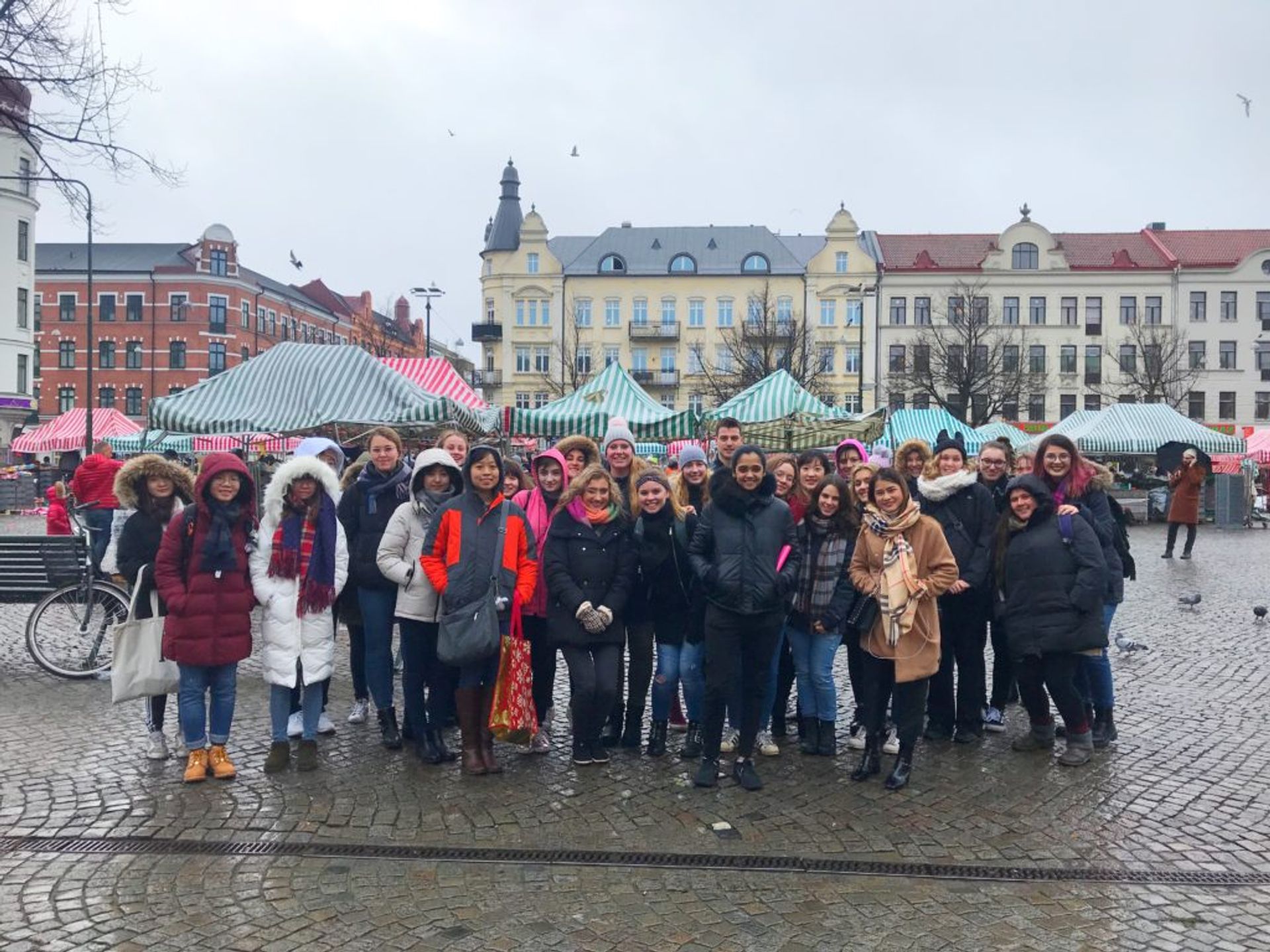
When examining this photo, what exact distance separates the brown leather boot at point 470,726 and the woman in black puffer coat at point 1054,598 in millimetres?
3148

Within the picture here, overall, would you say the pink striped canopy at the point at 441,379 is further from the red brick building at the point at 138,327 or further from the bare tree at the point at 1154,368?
the red brick building at the point at 138,327

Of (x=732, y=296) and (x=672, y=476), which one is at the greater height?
(x=732, y=296)

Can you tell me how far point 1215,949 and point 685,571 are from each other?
3.18 metres

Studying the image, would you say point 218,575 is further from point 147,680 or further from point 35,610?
point 35,610

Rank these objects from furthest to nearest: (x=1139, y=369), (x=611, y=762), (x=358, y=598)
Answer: (x=1139, y=369) < (x=358, y=598) < (x=611, y=762)

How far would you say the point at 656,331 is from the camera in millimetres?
65438

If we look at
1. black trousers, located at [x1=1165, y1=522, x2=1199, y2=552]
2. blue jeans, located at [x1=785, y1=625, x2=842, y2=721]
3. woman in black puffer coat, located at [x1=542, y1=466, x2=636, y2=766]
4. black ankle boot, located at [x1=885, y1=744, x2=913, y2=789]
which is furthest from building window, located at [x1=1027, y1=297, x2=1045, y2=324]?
woman in black puffer coat, located at [x1=542, y1=466, x2=636, y2=766]

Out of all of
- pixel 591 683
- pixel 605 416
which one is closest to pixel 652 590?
pixel 591 683

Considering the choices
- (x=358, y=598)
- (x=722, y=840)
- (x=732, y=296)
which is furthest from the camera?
(x=732, y=296)

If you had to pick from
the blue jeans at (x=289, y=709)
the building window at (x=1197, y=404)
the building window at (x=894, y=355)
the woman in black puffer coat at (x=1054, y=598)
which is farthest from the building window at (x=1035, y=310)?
the blue jeans at (x=289, y=709)

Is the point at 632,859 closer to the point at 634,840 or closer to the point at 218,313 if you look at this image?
the point at 634,840

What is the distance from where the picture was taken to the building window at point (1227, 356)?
60781 millimetres

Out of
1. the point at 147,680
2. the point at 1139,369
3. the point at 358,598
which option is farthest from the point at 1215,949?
the point at 1139,369

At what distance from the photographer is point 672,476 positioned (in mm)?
6711
